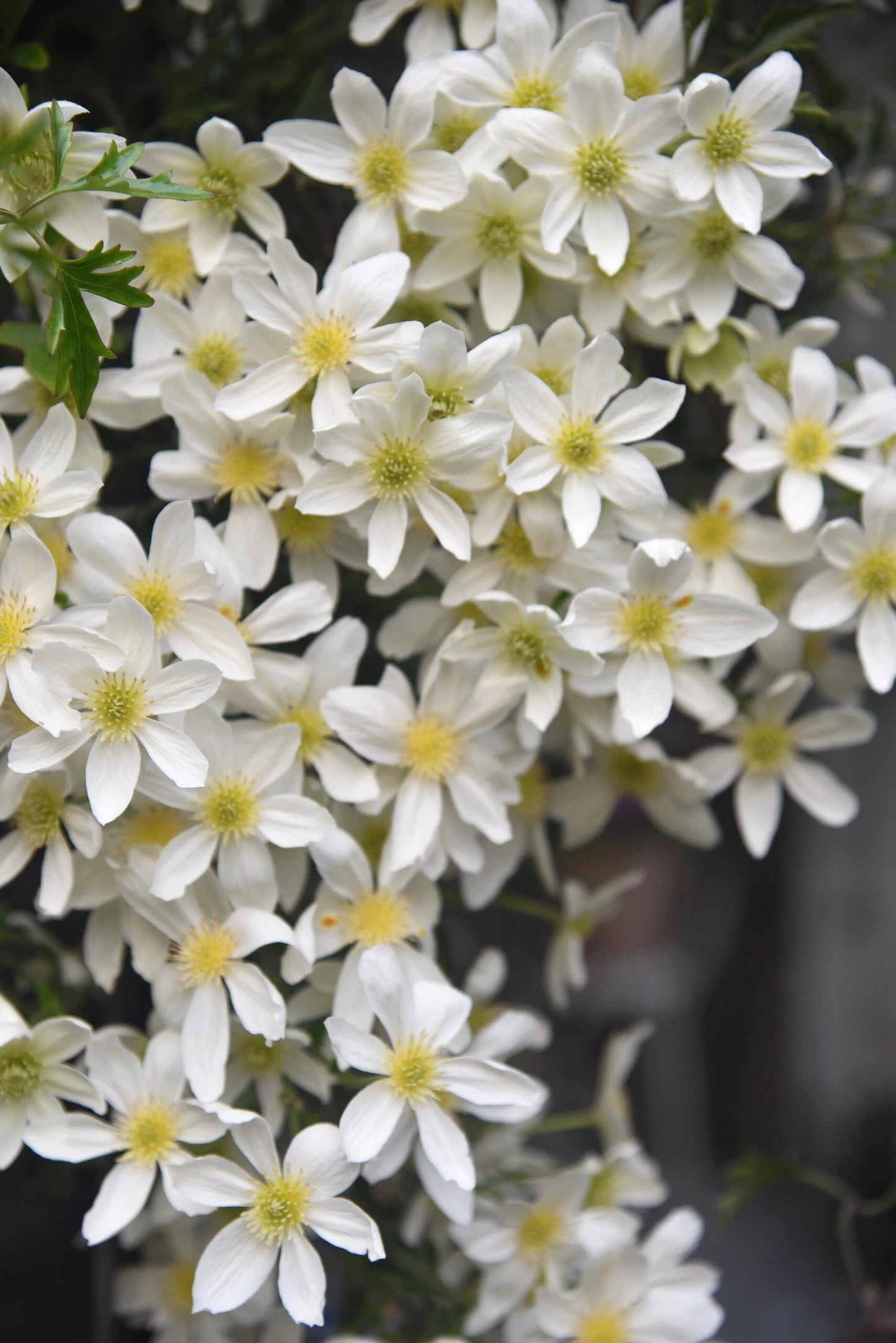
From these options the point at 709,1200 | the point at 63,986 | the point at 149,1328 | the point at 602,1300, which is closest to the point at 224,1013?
the point at 63,986

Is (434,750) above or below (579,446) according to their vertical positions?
below

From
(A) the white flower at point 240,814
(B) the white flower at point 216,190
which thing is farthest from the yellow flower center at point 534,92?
(A) the white flower at point 240,814

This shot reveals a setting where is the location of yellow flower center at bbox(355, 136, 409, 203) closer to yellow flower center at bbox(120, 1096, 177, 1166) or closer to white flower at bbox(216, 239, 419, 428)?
white flower at bbox(216, 239, 419, 428)

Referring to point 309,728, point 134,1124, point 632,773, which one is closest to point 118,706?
point 309,728

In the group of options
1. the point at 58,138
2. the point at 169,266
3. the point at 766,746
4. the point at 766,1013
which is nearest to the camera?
the point at 58,138

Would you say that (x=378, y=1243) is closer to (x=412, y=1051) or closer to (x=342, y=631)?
(x=412, y=1051)

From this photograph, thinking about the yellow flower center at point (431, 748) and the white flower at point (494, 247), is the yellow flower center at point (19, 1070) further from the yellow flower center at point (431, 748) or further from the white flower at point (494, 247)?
the white flower at point (494, 247)

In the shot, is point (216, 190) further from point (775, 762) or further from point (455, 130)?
point (775, 762)
